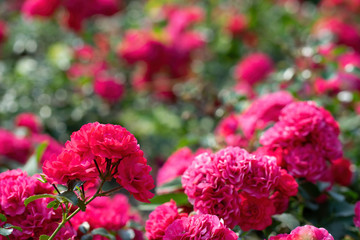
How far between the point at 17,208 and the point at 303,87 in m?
1.25

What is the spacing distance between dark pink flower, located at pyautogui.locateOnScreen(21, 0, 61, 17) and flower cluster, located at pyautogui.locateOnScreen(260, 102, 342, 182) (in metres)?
2.11

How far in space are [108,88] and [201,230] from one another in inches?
71.5

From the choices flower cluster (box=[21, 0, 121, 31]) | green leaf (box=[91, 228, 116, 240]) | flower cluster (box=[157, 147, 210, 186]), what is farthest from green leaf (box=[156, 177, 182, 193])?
flower cluster (box=[21, 0, 121, 31])

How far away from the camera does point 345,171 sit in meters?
1.54

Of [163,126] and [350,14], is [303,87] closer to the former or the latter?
[163,126]

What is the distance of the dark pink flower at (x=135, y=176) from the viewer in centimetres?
94

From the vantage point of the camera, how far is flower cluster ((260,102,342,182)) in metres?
1.21

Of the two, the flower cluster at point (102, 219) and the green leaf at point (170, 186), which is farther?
the green leaf at point (170, 186)

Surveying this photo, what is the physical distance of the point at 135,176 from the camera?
0.95 meters

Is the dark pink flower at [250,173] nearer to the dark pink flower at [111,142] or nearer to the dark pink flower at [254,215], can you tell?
the dark pink flower at [254,215]

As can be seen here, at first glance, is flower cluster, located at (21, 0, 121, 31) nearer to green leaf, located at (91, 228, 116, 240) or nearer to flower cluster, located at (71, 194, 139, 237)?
flower cluster, located at (71, 194, 139, 237)

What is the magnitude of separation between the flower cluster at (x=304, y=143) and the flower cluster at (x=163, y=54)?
165cm

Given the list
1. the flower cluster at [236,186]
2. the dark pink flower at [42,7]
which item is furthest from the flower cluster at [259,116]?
the dark pink flower at [42,7]

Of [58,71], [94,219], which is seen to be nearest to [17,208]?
[94,219]
